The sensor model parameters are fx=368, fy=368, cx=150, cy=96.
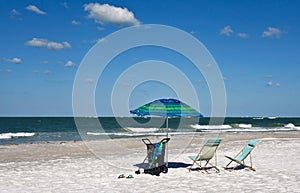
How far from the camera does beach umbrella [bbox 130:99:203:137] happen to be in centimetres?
862

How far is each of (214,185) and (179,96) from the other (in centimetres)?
317

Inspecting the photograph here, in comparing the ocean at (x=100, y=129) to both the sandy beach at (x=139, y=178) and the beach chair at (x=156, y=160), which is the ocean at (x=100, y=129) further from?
the beach chair at (x=156, y=160)

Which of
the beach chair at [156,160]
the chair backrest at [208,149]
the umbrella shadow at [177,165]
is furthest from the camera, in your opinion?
the umbrella shadow at [177,165]

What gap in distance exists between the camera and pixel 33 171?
30.7ft

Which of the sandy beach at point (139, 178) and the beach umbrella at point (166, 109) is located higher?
the beach umbrella at point (166, 109)

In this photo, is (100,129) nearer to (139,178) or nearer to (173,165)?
(173,165)

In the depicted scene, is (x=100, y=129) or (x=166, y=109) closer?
(x=166, y=109)

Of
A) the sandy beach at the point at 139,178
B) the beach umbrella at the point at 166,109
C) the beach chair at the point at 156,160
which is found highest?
the beach umbrella at the point at 166,109

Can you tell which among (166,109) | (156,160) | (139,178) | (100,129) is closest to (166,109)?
(166,109)

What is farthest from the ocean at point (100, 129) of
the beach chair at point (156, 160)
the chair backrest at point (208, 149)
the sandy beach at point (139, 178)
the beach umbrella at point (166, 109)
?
the chair backrest at point (208, 149)

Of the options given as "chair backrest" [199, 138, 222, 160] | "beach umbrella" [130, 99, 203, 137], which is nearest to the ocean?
"beach umbrella" [130, 99, 203, 137]

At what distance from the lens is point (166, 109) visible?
8680 millimetres

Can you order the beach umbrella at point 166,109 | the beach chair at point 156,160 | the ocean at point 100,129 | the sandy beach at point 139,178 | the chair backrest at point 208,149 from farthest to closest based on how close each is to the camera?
the ocean at point 100,129
the chair backrest at point 208,149
the beach chair at point 156,160
the beach umbrella at point 166,109
the sandy beach at point 139,178

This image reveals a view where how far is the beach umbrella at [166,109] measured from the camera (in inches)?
339
